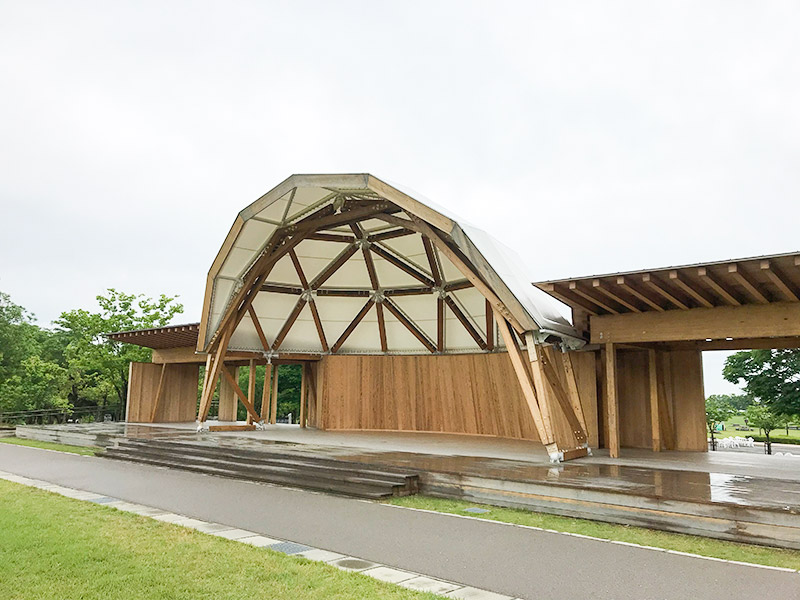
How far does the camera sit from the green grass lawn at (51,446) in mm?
14250

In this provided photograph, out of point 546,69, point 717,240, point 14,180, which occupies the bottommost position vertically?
point 14,180

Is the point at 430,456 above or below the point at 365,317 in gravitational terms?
below

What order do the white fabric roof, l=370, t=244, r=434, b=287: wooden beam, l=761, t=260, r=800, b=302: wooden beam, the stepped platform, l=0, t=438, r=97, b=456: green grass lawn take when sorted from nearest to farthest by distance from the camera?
the stepped platform → l=761, t=260, r=800, b=302: wooden beam → the white fabric roof → l=0, t=438, r=97, b=456: green grass lawn → l=370, t=244, r=434, b=287: wooden beam

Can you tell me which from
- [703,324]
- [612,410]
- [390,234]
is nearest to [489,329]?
[390,234]

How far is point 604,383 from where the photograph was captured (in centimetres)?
1320

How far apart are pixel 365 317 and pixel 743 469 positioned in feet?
44.9

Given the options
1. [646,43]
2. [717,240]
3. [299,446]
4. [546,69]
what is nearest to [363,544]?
[299,446]

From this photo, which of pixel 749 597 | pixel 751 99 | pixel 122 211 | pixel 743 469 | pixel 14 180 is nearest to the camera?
pixel 749 597

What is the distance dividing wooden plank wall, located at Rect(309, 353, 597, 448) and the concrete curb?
10896mm

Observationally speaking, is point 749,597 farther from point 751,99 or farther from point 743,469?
point 751,99

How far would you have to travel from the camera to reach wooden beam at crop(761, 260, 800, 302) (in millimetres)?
7770

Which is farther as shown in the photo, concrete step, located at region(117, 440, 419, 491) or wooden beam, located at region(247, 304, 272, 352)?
wooden beam, located at region(247, 304, 272, 352)

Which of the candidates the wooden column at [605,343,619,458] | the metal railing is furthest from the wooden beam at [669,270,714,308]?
the metal railing

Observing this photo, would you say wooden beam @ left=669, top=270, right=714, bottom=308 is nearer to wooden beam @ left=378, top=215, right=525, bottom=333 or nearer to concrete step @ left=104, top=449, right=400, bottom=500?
wooden beam @ left=378, top=215, right=525, bottom=333
